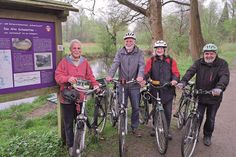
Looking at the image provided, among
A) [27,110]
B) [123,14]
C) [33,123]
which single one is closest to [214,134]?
[33,123]

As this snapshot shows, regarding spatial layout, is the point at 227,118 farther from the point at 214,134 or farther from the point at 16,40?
the point at 16,40

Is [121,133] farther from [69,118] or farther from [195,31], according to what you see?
[195,31]

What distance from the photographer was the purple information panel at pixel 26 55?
3654mm

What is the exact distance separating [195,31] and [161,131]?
9.87 m

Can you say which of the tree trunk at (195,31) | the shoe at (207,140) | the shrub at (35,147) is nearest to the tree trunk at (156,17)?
the tree trunk at (195,31)

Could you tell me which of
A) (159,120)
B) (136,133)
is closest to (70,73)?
(159,120)

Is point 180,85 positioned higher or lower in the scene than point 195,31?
lower

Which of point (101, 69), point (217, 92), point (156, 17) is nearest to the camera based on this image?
point (217, 92)

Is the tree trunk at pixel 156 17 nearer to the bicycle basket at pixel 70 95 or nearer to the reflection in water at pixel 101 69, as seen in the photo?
the bicycle basket at pixel 70 95

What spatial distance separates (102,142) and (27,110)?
239 inches

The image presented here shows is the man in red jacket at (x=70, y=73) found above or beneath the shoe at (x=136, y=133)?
above

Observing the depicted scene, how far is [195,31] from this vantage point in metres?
13.2

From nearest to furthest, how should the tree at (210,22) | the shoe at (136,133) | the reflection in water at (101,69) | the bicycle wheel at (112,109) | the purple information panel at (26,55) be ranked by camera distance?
the purple information panel at (26,55) < the shoe at (136,133) < the bicycle wheel at (112,109) < the reflection in water at (101,69) < the tree at (210,22)

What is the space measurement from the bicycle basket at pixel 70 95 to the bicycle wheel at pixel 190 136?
1836mm
